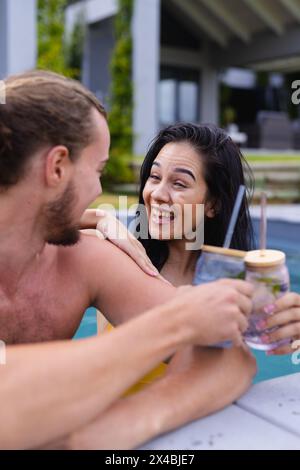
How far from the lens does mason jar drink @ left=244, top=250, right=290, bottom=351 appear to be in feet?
4.08

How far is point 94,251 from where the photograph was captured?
5.47 ft

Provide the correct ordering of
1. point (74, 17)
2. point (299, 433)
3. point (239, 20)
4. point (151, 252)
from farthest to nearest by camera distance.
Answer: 1. point (239, 20)
2. point (74, 17)
3. point (151, 252)
4. point (299, 433)

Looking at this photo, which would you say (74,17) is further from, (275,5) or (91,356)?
(91,356)

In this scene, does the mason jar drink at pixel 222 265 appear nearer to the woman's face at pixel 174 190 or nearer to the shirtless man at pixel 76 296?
the shirtless man at pixel 76 296

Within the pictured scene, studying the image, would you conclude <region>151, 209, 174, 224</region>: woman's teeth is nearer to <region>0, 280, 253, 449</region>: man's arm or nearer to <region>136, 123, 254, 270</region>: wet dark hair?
<region>136, 123, 254, 270</region>: wet dark hair

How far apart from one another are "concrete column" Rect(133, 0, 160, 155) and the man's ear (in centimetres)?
1059

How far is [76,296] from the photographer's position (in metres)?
1.67

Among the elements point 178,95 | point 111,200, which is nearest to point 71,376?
point 111,200

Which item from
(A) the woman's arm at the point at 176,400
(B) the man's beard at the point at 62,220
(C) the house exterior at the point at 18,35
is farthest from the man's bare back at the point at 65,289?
(C) the house exterior at the point at 18,35

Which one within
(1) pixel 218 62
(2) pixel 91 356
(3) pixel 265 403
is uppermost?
(1) pixel 218 62

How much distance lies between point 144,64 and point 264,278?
11326 millimetres

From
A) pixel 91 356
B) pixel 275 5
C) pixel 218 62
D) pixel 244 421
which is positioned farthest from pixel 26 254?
pixel 218 62

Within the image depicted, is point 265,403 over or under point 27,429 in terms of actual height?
under
